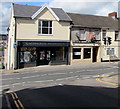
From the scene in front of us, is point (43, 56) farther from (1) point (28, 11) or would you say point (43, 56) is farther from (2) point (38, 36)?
(1) point (28, 11)

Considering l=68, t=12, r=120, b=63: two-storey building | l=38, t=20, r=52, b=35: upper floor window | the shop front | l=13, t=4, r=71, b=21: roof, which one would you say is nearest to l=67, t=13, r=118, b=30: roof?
l=68, t=12, r=120, b=63: two-storey building

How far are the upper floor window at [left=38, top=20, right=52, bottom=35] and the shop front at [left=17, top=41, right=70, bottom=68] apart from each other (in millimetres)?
1611

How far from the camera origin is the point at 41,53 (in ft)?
93.4

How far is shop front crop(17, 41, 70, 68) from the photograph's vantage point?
26.6 m

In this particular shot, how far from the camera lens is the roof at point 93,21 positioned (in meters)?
31.2

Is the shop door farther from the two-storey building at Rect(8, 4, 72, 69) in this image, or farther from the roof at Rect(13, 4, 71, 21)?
the roof at Rect(13, 4, 71, 21)

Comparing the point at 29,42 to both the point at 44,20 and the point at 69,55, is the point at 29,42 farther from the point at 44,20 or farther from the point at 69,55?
the point at 69,55

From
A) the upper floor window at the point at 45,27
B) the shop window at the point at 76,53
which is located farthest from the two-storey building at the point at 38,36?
the shop window at the point at 76,53

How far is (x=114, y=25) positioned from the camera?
34781mm

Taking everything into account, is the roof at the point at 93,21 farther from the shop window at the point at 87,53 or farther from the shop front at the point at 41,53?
the shop front at the point at 41,53

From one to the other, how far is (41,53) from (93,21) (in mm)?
10336

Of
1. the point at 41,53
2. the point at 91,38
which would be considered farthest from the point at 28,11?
the point at 91,38

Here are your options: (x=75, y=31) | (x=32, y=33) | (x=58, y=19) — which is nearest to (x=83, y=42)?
(x=75, y=31)

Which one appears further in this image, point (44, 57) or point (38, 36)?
point (44, 57)
